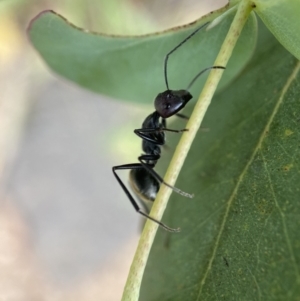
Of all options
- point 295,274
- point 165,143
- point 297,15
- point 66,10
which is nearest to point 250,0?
point 297,15

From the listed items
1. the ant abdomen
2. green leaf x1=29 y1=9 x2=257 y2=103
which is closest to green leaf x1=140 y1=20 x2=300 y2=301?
green leaf x1=29 y1=9 x2=257 y2=103

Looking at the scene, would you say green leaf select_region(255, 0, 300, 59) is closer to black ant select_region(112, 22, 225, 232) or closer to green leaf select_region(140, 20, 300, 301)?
green leaf select_region(140, 20, 300, 301)

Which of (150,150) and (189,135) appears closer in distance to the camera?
(189,135)

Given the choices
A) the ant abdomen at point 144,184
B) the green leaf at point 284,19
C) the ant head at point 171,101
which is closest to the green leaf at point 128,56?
the ant head at point 171,101

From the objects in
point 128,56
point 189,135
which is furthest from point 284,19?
point 128,56

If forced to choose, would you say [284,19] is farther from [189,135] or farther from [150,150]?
[150,150]

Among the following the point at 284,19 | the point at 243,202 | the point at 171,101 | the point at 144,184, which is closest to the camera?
the point at 284,19

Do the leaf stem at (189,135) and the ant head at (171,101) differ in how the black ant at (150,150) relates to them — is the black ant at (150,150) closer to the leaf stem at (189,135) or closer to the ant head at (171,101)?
the ant head at (171,101)
